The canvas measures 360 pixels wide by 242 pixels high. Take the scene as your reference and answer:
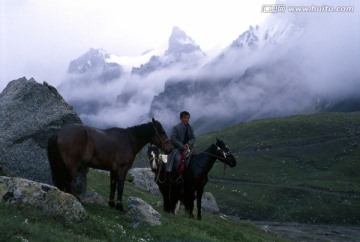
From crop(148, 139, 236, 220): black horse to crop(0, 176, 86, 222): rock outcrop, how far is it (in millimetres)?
9715

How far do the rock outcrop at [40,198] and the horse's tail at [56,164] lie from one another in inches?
84.7

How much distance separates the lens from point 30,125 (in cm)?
2133

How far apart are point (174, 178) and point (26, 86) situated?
32.6 ft

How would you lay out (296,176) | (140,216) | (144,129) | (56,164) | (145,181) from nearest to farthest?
(56,164), (140,216), (144,129), (145,181), (296,176)

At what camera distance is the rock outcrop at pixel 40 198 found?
14.1 meters

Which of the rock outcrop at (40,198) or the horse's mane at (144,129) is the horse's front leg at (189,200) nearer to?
the horse's mane at (144,129)

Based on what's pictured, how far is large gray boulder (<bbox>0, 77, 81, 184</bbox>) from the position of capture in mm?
20516

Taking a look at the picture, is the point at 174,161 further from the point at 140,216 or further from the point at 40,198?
the point at 40,198

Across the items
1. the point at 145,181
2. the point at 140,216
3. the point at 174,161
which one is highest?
the point at 174,161

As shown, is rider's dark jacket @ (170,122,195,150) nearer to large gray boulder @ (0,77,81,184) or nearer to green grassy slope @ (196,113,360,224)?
large gray boulder @ (0,77,81,184)

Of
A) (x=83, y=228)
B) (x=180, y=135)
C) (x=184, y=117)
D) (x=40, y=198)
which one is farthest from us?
(x=180, y=135)

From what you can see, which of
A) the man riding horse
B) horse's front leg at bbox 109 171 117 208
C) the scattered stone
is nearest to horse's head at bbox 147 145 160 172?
the man riding horse

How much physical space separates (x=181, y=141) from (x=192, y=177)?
86.6 inches

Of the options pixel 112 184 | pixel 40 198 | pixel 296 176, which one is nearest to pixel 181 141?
pixel 112 184
